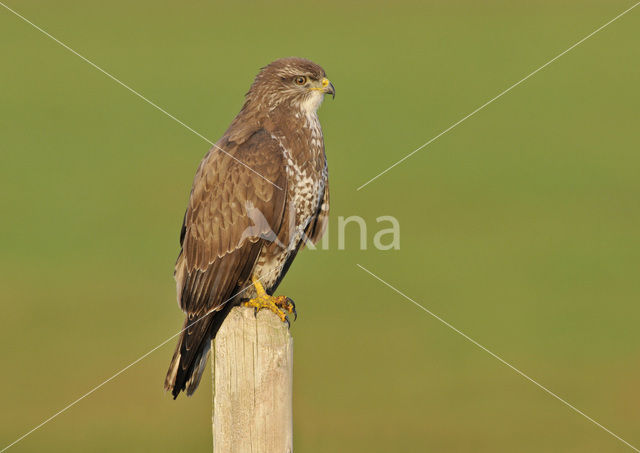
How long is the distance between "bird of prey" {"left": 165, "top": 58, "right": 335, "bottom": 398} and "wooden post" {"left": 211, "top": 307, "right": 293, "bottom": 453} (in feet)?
2.82

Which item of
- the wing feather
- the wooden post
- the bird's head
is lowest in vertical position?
the wooden post

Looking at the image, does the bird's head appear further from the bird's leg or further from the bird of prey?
the bird's leg

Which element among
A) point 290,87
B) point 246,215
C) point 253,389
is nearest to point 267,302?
point 246,215

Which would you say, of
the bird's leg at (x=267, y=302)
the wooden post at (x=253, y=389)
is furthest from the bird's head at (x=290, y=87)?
the wooden post at (x=253, y=389)

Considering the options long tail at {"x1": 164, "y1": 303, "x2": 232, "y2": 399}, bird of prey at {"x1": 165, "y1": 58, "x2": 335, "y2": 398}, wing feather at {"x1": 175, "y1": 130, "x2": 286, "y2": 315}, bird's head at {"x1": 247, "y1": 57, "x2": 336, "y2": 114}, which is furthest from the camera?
bird's head at {"x1": 247, "y1": 57, "x2": 336, "y2": 114}

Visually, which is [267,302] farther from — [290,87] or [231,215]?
[290,87]

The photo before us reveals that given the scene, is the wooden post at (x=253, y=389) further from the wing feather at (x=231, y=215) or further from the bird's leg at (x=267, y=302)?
the wing feather at (x=231, y=215)

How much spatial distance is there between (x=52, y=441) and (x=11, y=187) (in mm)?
11102

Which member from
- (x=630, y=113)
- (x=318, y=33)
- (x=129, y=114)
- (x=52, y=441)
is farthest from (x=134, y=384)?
(x=318, y=33)

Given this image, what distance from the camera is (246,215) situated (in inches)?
248

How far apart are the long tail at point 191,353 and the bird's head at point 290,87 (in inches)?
66.7

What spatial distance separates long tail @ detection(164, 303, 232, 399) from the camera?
5703 millimetres

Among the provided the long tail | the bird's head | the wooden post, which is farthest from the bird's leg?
the bird's head

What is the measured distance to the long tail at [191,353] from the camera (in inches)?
225
